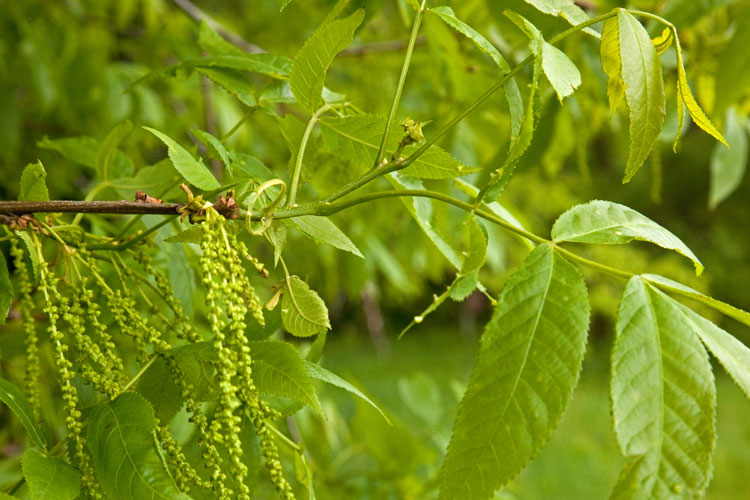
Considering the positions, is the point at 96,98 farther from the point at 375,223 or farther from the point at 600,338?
the point at 600,338

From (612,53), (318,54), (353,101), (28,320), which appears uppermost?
(353,101)

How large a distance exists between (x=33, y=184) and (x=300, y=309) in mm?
312

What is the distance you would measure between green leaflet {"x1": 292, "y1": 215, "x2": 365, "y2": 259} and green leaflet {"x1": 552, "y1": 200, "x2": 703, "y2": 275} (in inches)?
7.8

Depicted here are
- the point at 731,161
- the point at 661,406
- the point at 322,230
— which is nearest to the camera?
the point at 661,406

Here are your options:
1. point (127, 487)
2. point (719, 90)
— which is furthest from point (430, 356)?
point (127, 487)

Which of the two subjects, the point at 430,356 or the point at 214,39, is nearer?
the point at 214,39

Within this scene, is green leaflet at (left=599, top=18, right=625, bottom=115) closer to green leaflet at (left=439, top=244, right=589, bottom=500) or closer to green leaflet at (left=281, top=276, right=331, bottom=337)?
green leaflet at (left=439, top=244, right=589, bottom=500)

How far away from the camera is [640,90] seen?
678 millimetres

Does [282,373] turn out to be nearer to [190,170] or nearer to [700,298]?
[190,170]

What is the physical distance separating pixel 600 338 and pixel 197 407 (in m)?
9.76

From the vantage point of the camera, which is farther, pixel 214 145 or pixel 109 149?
pixel 109 149

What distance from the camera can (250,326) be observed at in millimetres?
830

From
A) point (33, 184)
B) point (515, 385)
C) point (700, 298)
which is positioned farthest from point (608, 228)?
point (33, 184)

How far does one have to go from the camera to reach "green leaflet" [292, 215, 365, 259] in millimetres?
689
